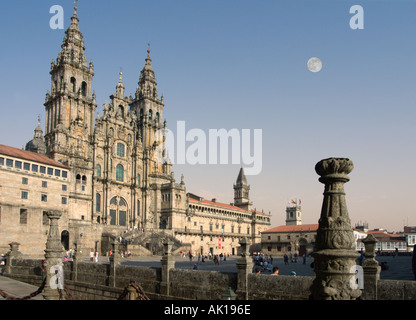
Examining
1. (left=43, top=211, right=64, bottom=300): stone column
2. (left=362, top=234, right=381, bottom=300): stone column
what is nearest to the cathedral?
(left=43, top=211, right=64, bottom=300): stone column

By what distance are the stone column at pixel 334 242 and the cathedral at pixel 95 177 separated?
40094 mm

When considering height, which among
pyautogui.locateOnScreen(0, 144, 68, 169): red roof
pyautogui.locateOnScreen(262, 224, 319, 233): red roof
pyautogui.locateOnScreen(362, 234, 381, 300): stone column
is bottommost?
pyautogui.locateOnScreen(262, 224, 319, 233): red roof

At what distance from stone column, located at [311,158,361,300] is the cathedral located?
A: 40094 millimetres

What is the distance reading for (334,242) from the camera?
5.91 m

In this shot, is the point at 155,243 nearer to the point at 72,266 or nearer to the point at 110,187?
the point at 110,187

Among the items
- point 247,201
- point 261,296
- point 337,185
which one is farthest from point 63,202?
point 247,201

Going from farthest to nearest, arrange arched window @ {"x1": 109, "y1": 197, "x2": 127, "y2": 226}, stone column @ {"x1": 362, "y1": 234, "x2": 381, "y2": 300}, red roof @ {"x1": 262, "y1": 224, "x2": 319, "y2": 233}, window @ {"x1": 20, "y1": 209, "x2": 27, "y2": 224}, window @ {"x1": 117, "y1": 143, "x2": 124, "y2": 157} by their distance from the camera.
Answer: red roof @ {"x1": 262, "y1": 224, "x2": 319, "y2": 233} → window @ {"x1": 117, "y1": 143, "x2": 124, "y2": 157} → arched window @ {"x1": 109, "y1": 197, "x2": 127, "y2": 226} → window @ {"x1": 20, "y1": 209, "x2": 27, "y2": 224} → stone column @ {"x1": 362, "y1": 234, "x2": 381, "y2": 300}

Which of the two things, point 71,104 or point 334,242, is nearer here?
point 334,242

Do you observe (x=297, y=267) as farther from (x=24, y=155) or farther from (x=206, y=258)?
(x=24, y=155)

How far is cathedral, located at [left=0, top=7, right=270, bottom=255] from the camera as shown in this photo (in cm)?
4191

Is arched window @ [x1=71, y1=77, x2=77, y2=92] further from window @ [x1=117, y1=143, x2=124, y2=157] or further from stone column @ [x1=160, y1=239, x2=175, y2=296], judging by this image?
stone column @ [x1=160, y1=239, x2=175, y2=296]

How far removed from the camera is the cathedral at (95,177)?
1650 inches

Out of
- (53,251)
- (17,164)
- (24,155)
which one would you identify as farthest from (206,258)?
(53,251)

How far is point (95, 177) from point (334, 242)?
5498 centimetres
